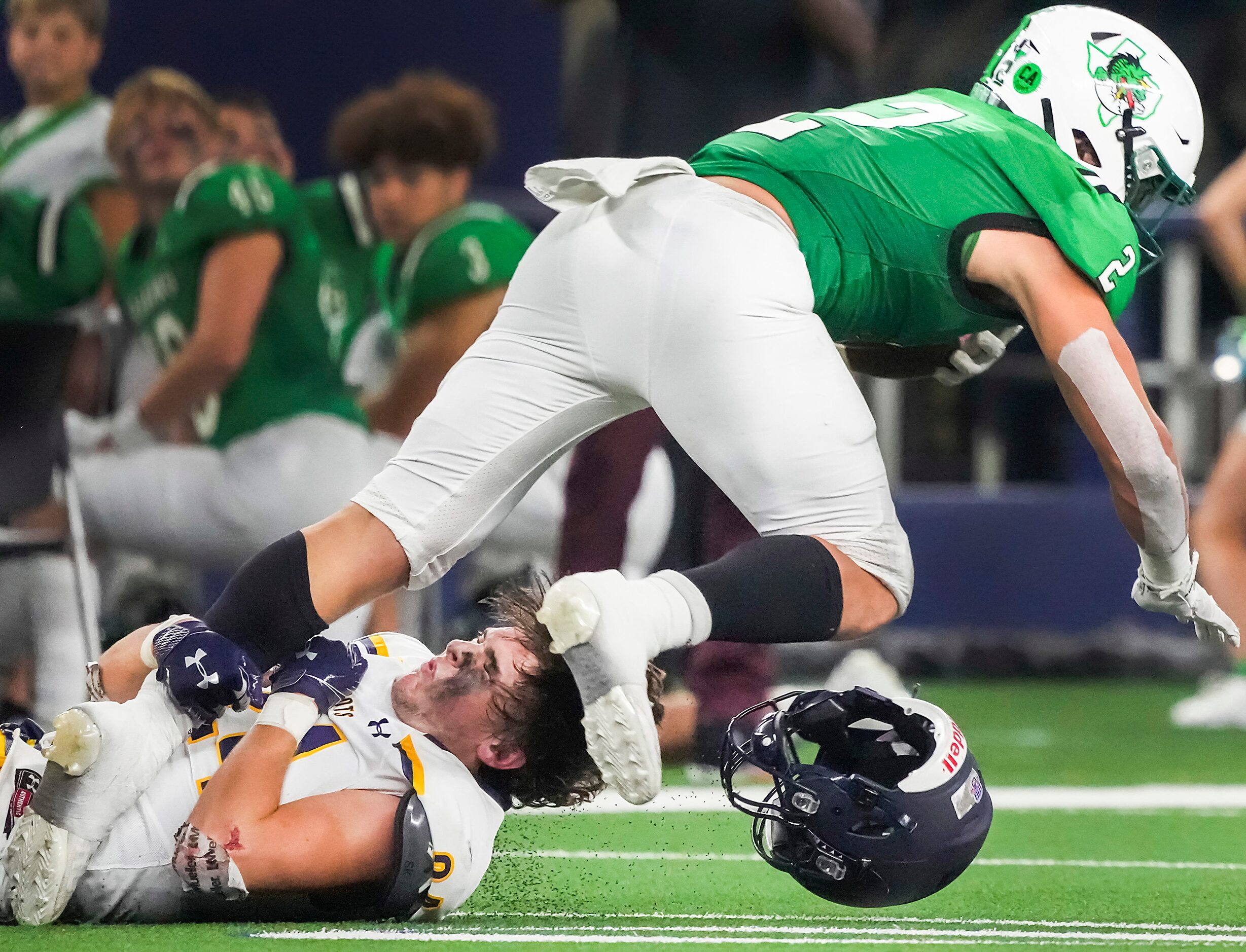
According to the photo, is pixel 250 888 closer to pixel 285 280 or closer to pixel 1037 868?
pixel 1037 868

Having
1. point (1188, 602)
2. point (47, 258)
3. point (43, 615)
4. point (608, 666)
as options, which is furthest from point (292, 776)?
point (47, 258)

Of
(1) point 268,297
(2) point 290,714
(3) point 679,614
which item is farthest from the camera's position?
(1) point 268,297

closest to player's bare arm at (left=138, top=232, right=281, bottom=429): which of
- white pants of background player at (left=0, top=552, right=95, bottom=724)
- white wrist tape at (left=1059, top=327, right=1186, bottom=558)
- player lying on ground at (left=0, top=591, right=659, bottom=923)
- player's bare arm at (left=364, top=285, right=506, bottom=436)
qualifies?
player's bare arm at (left=364, top=285, right=506, bottom=436)

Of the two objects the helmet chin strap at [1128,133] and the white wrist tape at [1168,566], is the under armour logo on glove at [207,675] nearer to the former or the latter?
the white wrist tape at [1168,566]

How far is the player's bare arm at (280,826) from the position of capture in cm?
275

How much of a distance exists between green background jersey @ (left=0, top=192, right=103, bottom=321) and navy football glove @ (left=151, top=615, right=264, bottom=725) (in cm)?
302

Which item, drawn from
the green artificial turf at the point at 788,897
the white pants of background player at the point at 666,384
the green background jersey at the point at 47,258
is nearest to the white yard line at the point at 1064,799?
the green artificial turf at the point at 788,897

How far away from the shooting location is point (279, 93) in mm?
8703

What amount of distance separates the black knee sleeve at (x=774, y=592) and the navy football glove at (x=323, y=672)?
670mm

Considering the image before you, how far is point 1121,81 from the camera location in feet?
9.96

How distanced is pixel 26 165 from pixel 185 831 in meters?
4.38

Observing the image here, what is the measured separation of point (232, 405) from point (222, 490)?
28 cm

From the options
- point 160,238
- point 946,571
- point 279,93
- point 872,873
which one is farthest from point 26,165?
point 872,873

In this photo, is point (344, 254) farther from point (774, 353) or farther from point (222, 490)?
point (774, 353)
